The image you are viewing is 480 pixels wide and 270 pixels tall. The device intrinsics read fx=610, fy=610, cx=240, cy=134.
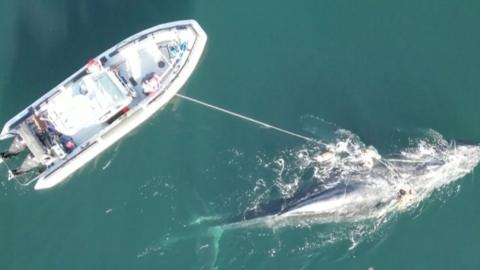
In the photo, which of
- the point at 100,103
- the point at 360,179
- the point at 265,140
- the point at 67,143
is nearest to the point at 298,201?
the point at 360,179

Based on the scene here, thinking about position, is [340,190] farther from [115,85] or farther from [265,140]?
[115,85]

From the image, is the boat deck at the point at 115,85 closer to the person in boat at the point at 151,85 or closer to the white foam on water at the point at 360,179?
the person in boat at the point at 151,85

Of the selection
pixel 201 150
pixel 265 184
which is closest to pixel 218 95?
pixel 201 150

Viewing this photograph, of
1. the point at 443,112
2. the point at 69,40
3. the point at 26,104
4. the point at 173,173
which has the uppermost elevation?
the point at 69,40

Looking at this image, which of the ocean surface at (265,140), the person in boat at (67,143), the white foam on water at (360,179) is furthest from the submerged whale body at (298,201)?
the person in boat at (67,143)

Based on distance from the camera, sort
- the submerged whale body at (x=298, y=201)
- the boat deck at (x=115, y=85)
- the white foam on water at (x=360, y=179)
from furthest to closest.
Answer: the white foam on water at (x=360, y=179) < the submerged whale body at (x=298, y=201) < the boat deck at (x=115, y=85)

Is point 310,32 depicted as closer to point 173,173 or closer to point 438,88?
point 438,88
